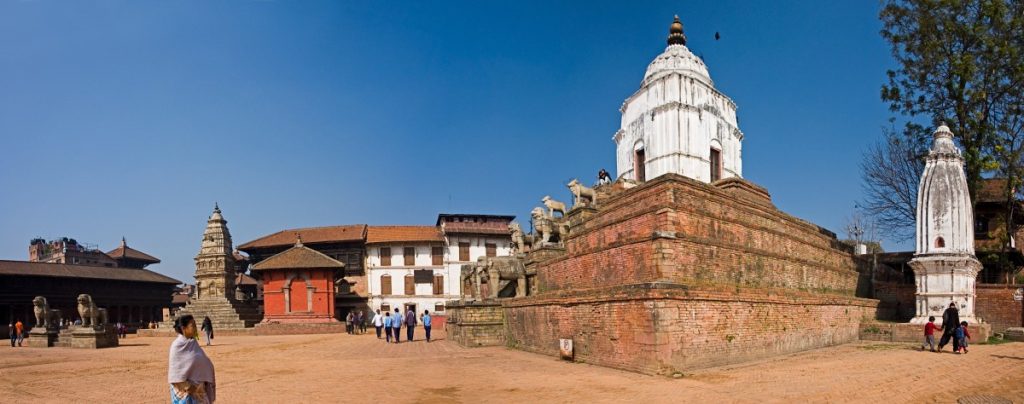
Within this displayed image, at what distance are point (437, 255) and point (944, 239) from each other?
36.5 metres

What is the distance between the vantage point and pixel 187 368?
6180mm

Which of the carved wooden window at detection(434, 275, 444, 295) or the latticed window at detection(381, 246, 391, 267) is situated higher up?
the latticed window at detection(381, 246, 391, 267)

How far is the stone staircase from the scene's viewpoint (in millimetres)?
37375

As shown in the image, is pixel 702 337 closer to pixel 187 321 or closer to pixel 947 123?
pixel 187 321

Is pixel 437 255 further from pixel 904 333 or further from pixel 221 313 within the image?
pixel 904 333

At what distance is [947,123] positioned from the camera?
22.2 metres

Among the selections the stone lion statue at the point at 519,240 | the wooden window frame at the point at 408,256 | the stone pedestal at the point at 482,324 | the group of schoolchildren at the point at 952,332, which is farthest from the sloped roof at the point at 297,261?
the group of schoolchildren at the point at 952,332

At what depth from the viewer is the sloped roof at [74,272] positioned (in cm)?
4078

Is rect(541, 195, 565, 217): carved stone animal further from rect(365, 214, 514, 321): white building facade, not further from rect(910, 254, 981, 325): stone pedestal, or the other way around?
rect(365, 214, 514, 321): white building facade

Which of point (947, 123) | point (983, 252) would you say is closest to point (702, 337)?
point (947, 123)

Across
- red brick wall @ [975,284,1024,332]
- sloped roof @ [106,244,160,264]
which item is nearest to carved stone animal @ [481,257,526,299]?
red brick wall @ [975,284,1024,332]

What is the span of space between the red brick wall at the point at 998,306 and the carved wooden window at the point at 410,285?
37.0 meters

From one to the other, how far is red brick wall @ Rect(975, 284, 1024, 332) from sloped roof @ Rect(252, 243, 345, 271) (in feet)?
111

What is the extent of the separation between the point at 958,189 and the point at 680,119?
36.1 ft
